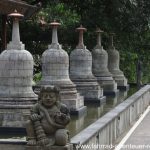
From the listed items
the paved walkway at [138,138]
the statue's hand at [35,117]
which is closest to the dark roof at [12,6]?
the paved walkway at [138,138]

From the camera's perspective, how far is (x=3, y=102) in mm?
12305

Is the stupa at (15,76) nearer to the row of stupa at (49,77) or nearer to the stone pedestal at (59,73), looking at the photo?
the row of stupa at (49,77)

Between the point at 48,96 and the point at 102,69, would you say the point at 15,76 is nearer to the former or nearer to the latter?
the point at 48,96

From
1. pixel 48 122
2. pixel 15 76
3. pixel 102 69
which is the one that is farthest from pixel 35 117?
pixel 102 69

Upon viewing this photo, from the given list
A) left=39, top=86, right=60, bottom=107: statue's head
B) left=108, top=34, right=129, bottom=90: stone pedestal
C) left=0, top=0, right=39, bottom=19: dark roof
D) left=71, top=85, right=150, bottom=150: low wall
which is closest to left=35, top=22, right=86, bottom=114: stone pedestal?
left=71, top=85, right=150, bottom=150: low wall

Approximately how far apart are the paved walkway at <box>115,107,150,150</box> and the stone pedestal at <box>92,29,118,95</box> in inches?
168

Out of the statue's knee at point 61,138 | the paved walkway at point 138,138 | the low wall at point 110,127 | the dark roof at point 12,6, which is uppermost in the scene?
the dark roof at point 12,6

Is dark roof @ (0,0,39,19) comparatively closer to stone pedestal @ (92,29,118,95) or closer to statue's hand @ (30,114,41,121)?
stone pedestal @ (92,29,118,95)

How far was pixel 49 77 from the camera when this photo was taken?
15039 mm

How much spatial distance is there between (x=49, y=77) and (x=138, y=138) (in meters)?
3.30

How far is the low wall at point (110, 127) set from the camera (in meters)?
10.1

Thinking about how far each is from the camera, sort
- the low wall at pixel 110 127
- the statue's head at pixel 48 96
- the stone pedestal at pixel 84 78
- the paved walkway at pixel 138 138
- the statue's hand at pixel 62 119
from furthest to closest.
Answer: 1. the stone pedestal at pixel 84 78
2. the paved walkway at pixel 138 138
3. the low wall at pixel 110 127
4. the statue's head at pixel 48 96
5. the statue's hand at pixel 62 119

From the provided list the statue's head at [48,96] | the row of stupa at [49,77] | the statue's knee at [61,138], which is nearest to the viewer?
the statue's knee at [61,138]

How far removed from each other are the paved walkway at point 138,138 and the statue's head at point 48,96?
11.2ft
